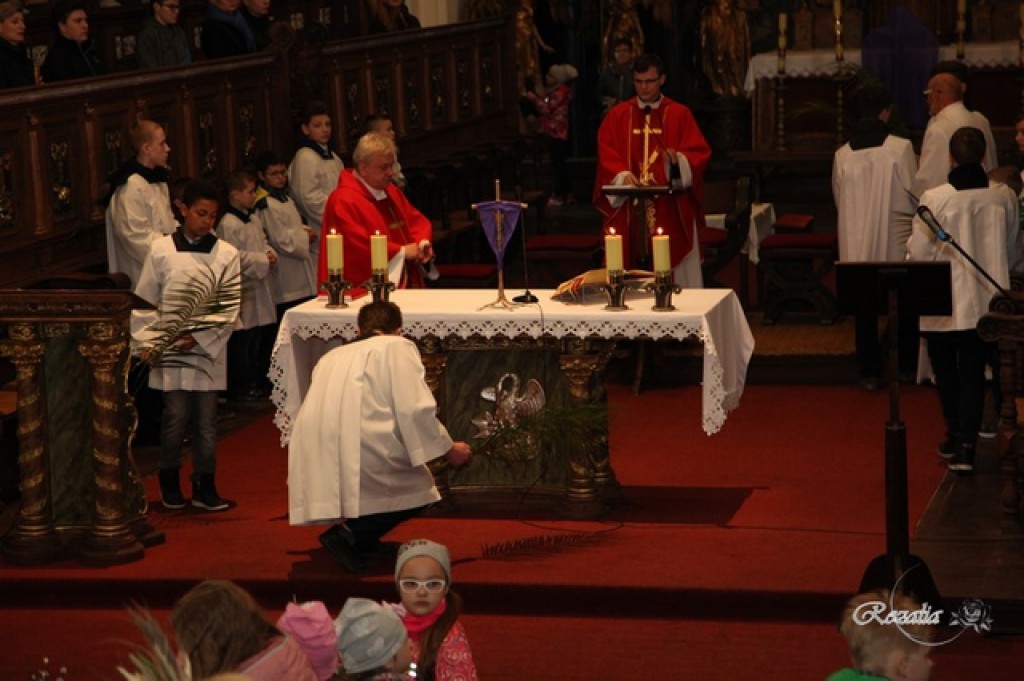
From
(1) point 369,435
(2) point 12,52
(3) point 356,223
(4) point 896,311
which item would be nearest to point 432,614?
(1) point 369,435

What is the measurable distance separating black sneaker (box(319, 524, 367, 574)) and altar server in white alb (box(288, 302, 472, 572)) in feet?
0.55

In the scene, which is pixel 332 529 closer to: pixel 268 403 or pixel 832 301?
pixel 268 403

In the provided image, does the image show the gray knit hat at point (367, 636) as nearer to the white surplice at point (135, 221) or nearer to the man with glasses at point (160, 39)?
the white surplice at point (135, 221)

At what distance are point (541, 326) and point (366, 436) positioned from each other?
1.12 metres

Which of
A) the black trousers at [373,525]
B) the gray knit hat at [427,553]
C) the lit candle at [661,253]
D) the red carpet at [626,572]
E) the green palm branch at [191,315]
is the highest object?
the lit candle at [661,253]

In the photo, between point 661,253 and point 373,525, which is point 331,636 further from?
point 661,253

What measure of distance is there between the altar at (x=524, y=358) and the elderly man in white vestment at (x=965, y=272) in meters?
1.05

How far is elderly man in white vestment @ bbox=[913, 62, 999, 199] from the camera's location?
37.7ft

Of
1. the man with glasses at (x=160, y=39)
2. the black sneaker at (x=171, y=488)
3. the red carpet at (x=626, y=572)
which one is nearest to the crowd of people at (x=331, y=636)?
the red carpet at (x=626, y=572)

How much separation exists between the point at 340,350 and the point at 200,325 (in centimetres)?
105

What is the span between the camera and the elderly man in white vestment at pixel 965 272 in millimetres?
9148

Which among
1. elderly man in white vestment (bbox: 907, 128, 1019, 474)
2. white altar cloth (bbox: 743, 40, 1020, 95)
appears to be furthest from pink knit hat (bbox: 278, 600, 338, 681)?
white altar cloth (bbox: 743, 40, 1020, 95)

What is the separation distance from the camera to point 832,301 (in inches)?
507

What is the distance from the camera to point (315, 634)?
5.26 m
